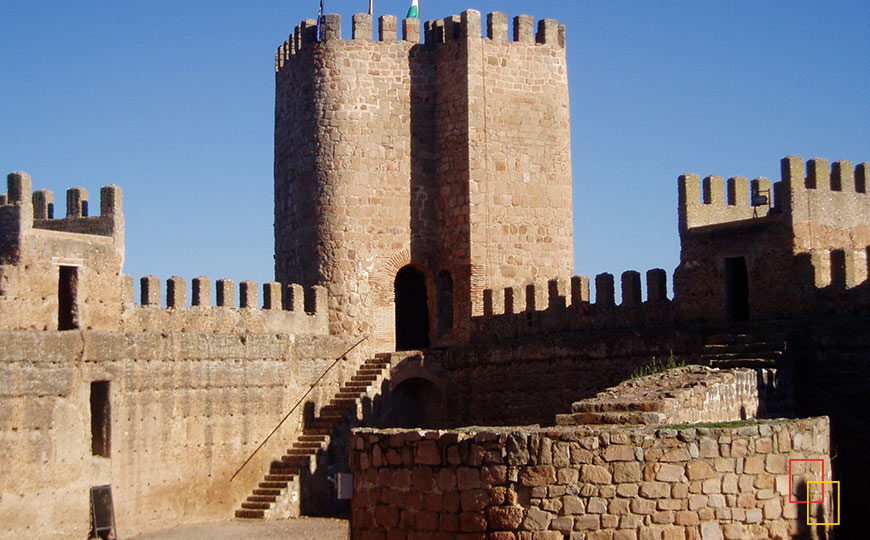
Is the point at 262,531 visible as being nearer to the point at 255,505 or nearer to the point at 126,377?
the point at 255,505

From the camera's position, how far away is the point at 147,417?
1914 centimetres

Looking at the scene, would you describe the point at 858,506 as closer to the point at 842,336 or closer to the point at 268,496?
the point at 842,336

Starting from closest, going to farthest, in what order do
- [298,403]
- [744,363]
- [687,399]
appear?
[687,399], [744,363], [298,403]

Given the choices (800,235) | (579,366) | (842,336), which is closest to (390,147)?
(579,366)

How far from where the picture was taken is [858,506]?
1531cm

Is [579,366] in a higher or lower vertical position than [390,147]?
lower

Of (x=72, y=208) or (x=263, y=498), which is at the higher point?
(x=72, y=208)

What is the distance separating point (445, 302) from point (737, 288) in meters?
6.37

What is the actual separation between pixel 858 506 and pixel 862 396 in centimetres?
135

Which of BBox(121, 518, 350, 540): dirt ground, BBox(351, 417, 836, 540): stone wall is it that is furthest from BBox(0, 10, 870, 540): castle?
BBox(121, 518, 350, 540): dirt ground

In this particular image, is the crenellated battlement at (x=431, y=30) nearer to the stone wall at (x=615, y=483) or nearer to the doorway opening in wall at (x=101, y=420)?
the doorway opening in wall at (x=101, y=420)

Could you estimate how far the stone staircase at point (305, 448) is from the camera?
66.6ft

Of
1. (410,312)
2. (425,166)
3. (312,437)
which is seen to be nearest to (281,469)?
(312,437)

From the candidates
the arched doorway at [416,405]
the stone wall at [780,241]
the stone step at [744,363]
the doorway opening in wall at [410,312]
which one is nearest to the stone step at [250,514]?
the arched doorway at [416,405]
